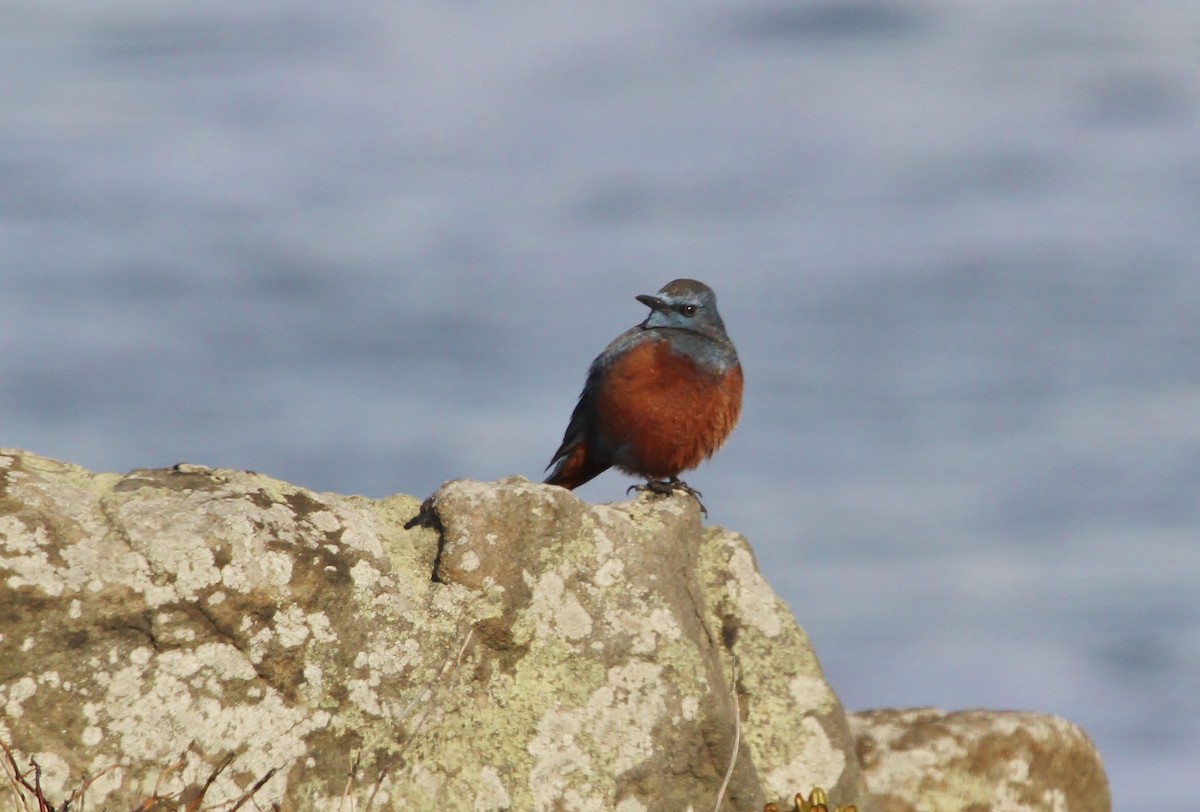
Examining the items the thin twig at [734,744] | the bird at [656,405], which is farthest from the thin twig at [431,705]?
the bird at [656,405]

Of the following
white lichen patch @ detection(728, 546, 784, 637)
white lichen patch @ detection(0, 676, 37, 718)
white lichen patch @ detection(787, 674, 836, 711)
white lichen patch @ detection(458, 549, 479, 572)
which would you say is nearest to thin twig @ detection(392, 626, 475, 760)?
white lichen patch @ detection(458, 549, 479, 572)

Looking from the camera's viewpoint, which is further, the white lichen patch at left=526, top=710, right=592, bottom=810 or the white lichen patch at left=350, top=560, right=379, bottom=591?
the white lichen patch at left=350, top=560, right=379, bottom=591

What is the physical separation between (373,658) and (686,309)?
496 centimetres

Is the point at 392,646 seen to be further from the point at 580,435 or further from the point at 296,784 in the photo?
the point at 580,435

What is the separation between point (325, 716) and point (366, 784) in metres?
0.27

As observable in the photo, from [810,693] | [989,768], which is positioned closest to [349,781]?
[810,693]

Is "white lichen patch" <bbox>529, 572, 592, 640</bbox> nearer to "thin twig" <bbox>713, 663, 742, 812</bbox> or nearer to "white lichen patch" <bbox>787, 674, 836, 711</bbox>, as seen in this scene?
"thin twig" <bbox>713, 663, 742, 812</bbox>

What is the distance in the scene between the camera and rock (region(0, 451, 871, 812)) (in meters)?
4.80

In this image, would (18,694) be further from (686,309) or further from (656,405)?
(686,309)

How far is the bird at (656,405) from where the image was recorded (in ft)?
29.4

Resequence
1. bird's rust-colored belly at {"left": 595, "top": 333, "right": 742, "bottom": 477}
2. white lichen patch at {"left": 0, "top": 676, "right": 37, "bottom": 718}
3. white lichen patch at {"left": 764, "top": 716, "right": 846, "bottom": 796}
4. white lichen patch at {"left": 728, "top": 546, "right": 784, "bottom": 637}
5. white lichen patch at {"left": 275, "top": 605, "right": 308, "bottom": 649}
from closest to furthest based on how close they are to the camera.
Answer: white lichen patch at {"left": 0, "top": 676, "right": 37, "bottom": 718}
white lichen patch at {"left": 275, "top": 605, "right": 308, "bottom": 649}
white lichen patch at {"left": 764, "top": 716, "right": 846, "bottom": 796}
white lichen patch at {"left": 728, "top": 546, "right": 784, "bottom": 637}
bird's rust-colored belly at {"left": 595, "top": 333, "right": 742, "bottom": 477}

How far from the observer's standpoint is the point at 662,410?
8992 mm

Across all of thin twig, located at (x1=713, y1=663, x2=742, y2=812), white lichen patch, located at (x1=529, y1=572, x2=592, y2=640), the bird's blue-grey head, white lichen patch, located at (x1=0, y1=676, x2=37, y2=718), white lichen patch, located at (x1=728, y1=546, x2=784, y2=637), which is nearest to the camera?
white lichen patch, located at (x1=0, y1=676, x2=37, y2=718)

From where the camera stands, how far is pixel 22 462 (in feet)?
17.2
